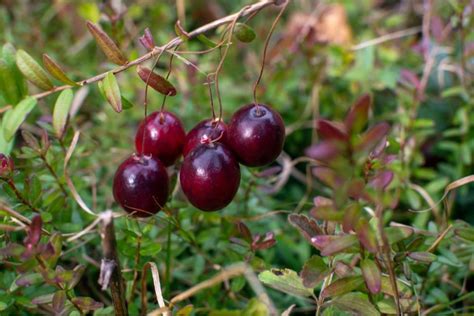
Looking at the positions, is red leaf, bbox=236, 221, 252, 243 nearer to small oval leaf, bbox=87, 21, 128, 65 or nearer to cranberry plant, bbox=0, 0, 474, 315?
cranberry plant, bbox=0, 0, 474, 315

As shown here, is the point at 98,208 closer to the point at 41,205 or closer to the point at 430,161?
the point at 41,205

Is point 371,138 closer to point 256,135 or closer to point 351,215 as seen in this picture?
point 351,215

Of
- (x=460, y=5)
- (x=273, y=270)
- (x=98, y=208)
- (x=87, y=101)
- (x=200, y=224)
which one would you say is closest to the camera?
(x=273, y=270)

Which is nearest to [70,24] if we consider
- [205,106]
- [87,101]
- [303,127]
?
[87,101]

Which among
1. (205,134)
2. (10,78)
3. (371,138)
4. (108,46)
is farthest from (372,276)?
(10,78)

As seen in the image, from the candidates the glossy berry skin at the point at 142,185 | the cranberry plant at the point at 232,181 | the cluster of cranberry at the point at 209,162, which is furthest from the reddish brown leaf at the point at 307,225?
the glossy berry skin at the point at 142,185

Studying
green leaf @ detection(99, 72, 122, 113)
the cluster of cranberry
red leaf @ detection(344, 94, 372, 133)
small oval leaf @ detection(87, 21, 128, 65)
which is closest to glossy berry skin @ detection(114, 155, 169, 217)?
the cluster of cranberry
